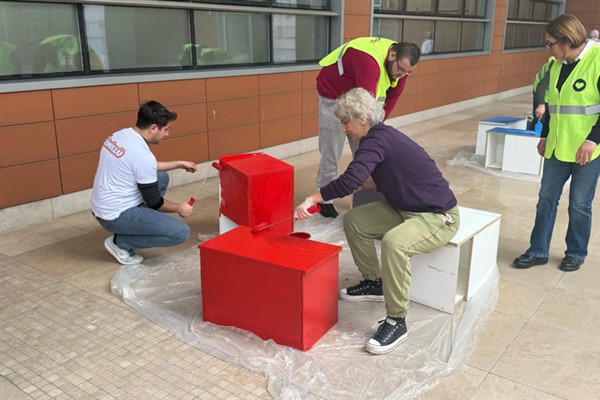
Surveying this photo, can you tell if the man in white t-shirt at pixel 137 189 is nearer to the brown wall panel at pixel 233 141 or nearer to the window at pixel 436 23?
the brown wall panel at pixel 233 141

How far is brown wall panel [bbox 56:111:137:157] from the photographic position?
4145 millimetres

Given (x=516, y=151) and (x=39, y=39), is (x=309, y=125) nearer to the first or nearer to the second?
(x=516, y=151)

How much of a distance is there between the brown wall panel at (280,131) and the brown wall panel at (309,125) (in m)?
0.07

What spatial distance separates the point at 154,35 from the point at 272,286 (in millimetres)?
3208

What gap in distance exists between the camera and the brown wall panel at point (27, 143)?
151 inches

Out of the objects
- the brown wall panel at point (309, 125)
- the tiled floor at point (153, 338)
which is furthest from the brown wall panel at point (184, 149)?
the brown wall panel at point (309, 125)

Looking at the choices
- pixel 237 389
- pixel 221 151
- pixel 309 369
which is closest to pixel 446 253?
pixel 309 369

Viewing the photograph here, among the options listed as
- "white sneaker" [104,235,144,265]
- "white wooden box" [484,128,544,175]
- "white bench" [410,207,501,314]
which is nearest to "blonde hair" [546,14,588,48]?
"white bench" [410,207,501,314]

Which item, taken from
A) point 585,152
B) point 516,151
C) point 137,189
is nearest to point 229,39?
point 137,189

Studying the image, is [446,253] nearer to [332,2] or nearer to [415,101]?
[332,2]

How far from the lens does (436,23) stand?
9.19 metres

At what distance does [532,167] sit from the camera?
5.45m

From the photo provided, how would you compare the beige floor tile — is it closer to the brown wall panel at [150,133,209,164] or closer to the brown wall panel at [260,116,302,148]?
the brown wall panel at [150,133,209,164]

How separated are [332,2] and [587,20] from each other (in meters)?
10.9
